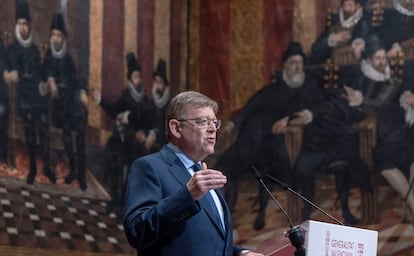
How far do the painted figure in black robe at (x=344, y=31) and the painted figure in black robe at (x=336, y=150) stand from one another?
63 cm

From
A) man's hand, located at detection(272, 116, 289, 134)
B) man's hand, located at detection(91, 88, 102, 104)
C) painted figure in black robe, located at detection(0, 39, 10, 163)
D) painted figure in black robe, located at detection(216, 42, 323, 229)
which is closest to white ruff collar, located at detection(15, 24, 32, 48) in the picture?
painted figure in black robe, located at detection(0, 39, 10, 163)

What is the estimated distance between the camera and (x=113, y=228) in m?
11.4

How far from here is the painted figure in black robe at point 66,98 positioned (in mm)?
10742

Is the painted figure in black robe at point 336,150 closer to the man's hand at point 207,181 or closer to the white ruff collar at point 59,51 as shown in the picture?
the white ruff collar at point 59,51

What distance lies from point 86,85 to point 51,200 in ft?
5.79

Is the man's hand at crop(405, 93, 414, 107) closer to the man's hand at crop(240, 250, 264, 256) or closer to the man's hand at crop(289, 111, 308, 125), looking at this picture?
the man's hand at crop(289, 111, 308, 125)

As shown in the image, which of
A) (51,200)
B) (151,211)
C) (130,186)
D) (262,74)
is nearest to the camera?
(151,211)

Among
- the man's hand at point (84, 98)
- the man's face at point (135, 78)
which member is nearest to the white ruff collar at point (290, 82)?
the man's face at point (135, 78)

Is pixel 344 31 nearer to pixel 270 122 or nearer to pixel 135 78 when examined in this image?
pixel 270 122

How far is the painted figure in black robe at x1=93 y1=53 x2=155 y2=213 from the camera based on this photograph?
11.6m

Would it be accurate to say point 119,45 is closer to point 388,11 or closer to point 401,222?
point 388,11

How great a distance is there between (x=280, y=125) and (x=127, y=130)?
2.27m

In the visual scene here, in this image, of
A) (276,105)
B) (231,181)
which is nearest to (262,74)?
(276,105)

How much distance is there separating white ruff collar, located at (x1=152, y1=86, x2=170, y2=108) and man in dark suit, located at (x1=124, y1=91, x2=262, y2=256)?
26.8ft
